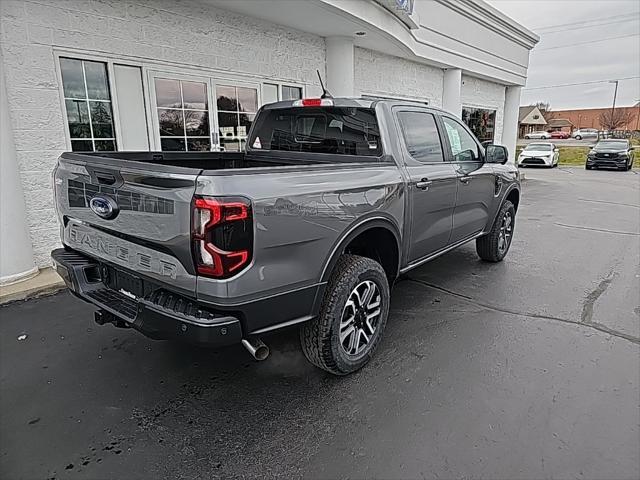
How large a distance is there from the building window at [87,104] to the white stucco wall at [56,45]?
0.62 feet

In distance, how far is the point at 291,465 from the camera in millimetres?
2346

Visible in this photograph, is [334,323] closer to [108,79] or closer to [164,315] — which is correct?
[164,315]

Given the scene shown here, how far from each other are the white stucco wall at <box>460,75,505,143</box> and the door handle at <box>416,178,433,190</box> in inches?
506

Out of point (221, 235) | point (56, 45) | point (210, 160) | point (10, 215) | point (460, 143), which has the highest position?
point (56, 45)

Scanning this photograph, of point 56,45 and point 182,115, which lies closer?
point 56,45

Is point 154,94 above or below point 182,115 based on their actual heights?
above

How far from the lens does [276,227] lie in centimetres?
238

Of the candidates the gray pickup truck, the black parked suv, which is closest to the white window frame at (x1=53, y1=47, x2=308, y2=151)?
the gray pickup truck

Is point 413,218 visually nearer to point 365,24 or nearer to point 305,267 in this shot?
point 305,267

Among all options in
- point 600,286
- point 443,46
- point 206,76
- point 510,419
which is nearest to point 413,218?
Result: point 510,419

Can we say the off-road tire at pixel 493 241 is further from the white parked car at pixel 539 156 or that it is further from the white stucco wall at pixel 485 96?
the white parked car at pixel 539 156

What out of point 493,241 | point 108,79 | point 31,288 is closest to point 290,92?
point 108,79

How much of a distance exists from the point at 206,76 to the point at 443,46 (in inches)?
319

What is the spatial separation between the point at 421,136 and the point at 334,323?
2.07 m
